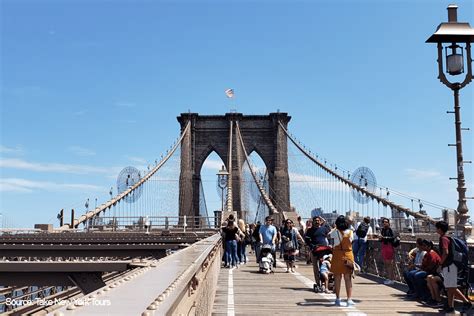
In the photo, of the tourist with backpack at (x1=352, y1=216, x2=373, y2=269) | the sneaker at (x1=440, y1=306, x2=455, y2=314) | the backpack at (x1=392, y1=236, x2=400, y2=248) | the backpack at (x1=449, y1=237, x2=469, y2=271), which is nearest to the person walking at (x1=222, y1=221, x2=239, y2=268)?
the tourist with backpack at (x1=352, y1=216, x2=373, y2=269)

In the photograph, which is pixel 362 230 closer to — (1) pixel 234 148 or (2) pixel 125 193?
(2) pixel 125 193

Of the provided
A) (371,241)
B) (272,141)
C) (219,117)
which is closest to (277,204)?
(272,141)

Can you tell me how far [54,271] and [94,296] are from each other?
3.80 metres

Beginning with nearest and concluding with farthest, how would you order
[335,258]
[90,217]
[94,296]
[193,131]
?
[94,296]
[335,258]
[90,217]
[193,131]

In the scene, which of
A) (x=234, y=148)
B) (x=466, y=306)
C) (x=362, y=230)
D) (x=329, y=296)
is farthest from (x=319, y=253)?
(x=234, y=148)

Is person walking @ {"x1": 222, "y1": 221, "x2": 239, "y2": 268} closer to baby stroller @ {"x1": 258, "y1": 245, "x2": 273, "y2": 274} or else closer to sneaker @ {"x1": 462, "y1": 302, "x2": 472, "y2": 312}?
baby stroller @ {"x1": 258, "y1": 245, "x2": 273, "y2": 274}

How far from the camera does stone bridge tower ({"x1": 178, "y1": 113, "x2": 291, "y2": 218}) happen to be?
65.4 m

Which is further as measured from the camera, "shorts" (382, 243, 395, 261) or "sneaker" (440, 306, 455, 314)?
"shorts" (382, 243, 395, 261)

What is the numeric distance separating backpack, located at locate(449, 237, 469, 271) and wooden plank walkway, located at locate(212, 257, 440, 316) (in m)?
0.99

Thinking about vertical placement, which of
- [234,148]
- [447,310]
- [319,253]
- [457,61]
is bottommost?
[447,310]

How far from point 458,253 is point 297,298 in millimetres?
3223

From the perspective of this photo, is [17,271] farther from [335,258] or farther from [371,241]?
[371,241]

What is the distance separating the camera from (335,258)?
8.81 m

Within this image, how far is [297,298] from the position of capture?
9.74 meters
